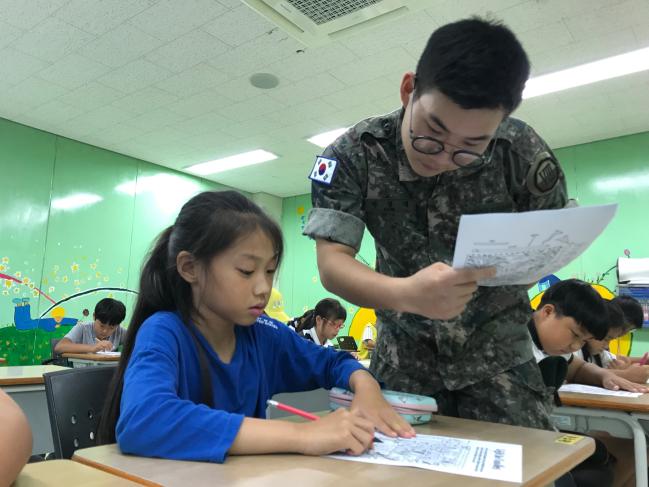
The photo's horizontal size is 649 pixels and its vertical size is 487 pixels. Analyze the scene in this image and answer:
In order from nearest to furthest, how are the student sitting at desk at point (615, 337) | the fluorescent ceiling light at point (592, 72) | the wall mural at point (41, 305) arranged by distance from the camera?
the student sitting at desk at point (615, 337) → the fluorescent ceiling light at point (592, 72) → the wall mural at point (41, 305)

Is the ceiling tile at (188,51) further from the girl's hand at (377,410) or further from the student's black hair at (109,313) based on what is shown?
the girl's hand at (377,410)

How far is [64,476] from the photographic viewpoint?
0.57 m

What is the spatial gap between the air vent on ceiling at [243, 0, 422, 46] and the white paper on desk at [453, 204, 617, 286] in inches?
102

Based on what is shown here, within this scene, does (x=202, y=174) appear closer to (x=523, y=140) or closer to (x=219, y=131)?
(x=219, y=131)

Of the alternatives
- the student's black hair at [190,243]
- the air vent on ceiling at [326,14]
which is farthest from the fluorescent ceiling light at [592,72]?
the student's black hair at [190,243]

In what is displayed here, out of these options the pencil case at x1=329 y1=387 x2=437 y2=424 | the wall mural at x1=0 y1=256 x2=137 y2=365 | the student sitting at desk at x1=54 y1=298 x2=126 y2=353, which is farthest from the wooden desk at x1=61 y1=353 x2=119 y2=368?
the pencil case at x1=329 y1=387 x2=437 y2=424

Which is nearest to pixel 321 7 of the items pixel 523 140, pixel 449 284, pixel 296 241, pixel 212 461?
pixel 523 140

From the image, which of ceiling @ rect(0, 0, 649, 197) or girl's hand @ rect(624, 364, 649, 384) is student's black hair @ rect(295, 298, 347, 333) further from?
girl's hand @ rect(624, 364, 649, 384)

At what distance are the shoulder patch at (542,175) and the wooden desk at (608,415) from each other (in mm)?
1222

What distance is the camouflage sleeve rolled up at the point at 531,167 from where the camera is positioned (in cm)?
107

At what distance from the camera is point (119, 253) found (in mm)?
5730

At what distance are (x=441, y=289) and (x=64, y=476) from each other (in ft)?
1.75

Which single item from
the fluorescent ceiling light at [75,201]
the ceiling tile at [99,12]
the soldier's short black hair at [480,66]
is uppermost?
the ceiling tile at [99,12]

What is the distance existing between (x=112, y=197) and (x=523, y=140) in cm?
542
